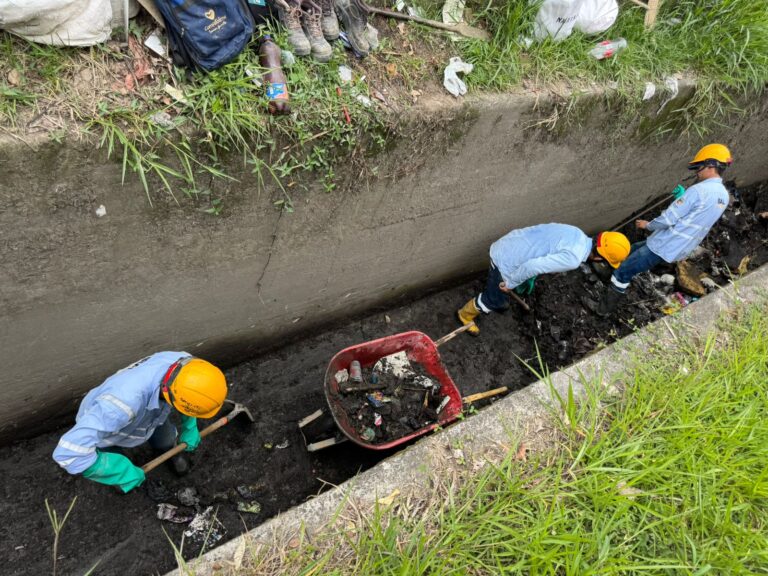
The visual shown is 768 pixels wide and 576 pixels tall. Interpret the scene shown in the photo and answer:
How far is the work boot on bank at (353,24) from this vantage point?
115 inches

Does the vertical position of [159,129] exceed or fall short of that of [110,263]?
it exceeds it

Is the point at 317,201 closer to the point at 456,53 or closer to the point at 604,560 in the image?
the point at 456,53

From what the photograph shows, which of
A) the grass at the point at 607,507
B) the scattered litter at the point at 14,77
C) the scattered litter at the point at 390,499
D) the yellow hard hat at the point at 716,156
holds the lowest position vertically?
the scattered litter at the point at 390,499

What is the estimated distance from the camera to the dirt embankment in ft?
9.46

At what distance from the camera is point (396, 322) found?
4.49m

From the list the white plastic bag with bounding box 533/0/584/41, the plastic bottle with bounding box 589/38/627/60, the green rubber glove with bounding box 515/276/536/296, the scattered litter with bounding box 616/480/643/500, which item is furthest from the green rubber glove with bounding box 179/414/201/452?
the plastic bottle with bounding box 589/38/627/60

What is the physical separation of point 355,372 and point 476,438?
4.35 ft

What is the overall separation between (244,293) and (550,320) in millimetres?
2943

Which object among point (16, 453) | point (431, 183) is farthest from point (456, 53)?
point (16, 453)

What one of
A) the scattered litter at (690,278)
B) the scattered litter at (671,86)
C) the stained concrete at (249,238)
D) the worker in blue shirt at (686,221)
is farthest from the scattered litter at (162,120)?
the scattered litter at (690,278)

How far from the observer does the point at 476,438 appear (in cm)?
239

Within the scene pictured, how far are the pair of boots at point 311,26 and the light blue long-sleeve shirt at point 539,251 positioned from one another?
218 cm

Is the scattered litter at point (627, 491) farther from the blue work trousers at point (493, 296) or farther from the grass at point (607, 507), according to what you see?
the blue work trousers at point (493, 296)

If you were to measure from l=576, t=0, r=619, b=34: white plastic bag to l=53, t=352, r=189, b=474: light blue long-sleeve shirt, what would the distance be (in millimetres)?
3889
